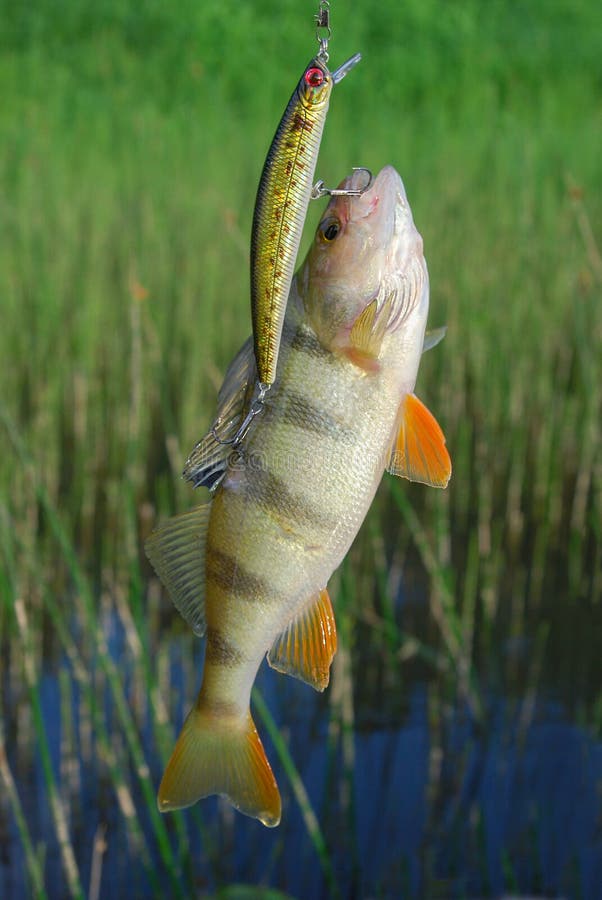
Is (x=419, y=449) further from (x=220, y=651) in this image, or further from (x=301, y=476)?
(x=220, y=651)

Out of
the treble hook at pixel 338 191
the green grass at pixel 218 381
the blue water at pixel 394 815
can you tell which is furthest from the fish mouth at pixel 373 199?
the blue water at pixel 394 815

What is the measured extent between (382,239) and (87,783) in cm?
213

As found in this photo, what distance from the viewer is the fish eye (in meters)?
1.09

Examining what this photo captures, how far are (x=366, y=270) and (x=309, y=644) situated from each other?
34 cm

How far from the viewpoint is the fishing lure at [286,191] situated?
843 millimetres

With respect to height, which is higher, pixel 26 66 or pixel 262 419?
pixel 26 66

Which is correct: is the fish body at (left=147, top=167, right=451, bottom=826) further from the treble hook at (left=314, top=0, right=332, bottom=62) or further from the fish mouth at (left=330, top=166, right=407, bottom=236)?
the treble hook at (left=314, top=0, right=332, bottom=62)

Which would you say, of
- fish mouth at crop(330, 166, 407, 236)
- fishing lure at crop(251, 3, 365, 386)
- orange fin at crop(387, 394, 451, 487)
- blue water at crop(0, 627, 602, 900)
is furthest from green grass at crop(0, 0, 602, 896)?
fishing lure at crop(251, 3, 365, 386)

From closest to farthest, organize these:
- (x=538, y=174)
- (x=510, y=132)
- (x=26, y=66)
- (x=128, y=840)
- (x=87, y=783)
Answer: (x=128, y=840)
(x=87, y=783)
(x=538, y=174)
(x=510, y=132)
(x=26, y=66)

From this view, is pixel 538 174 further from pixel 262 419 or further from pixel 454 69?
pixel 262 419

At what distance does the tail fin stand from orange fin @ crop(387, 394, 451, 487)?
0.27 metres

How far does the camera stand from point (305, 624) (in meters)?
1.07

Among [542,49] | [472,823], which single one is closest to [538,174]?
[472,823]

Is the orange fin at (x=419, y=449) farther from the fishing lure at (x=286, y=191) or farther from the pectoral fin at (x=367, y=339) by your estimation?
the fishing lure at (x=286, y=191)
